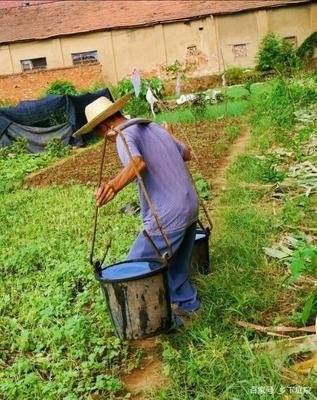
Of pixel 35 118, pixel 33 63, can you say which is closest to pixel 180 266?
pixel 35 118

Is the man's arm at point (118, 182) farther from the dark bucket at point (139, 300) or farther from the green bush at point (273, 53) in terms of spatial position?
the green bush at point (273, 53)

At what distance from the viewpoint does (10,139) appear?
571 inches

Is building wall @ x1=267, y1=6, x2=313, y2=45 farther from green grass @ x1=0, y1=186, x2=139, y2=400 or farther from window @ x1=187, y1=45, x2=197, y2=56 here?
green grass @ x1=0, y1=186, x2=139, y2=400

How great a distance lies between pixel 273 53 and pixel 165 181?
75.0 feet

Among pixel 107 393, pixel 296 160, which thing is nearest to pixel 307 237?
pixel 107 393

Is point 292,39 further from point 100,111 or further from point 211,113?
point 100,111

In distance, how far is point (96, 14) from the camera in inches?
1144

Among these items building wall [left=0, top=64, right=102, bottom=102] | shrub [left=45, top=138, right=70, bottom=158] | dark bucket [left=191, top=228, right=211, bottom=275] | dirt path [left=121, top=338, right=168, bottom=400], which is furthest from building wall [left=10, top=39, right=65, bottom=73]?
dirt path [left=121, top=338, right=168, bottom=400]

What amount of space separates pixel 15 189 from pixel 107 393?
7.10 m

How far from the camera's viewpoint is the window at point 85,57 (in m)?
28.2

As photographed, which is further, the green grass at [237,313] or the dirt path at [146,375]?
the dirt path at [146,375]

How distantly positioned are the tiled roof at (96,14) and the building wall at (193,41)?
346 mm

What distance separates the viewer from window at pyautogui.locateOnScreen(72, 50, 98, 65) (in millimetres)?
28156

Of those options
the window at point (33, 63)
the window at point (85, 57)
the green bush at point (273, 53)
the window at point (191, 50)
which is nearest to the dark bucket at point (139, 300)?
the green bush at point (273, 53)
